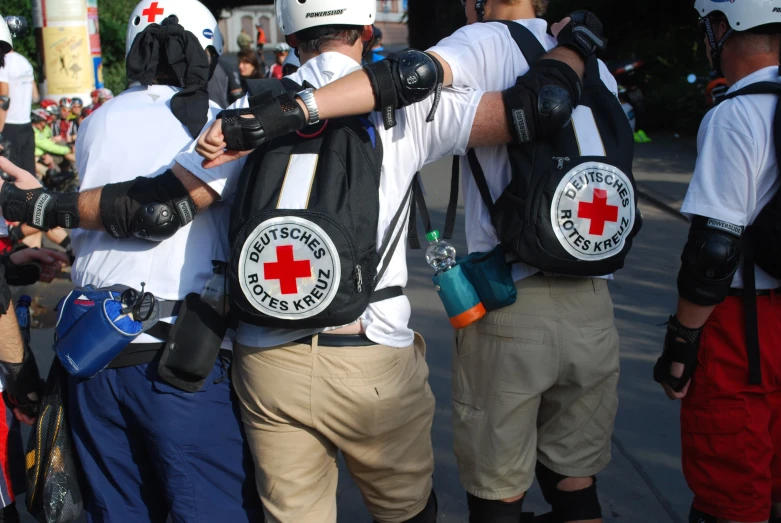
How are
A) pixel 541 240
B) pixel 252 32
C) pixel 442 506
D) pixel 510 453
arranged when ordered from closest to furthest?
pixel 541 240 < pixel 510 453 < pixel 442 506 < pixel 252 32

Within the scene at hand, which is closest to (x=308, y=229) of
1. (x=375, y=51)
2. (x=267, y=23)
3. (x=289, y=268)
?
(x=289, y=268)

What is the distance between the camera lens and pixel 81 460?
235 cm

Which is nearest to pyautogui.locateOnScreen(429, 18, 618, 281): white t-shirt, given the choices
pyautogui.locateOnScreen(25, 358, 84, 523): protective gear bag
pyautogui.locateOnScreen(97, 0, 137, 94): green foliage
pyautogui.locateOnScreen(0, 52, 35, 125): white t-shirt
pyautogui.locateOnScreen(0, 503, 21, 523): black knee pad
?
pyautogui.locateOnScreen(25, 358, 84, 523): protective gear bag

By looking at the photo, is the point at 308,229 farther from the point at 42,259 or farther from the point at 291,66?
the point at 291,66

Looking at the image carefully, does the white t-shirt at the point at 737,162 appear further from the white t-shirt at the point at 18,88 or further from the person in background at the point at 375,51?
the white t-shirt at the point at 18,88

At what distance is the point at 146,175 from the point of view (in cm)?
222

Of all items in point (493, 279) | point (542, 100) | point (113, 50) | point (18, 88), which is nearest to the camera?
point (542, 100)

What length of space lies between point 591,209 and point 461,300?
44cm

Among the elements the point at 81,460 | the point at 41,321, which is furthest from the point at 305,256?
the point at 41,321

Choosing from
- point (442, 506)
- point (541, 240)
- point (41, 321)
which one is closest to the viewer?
point (541, 240)

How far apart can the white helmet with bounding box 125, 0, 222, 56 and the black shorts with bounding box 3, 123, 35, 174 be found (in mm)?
4962

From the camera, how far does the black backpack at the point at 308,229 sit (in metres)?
1.94

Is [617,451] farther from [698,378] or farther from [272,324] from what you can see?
[272,324]

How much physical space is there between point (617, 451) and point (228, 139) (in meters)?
2.71
